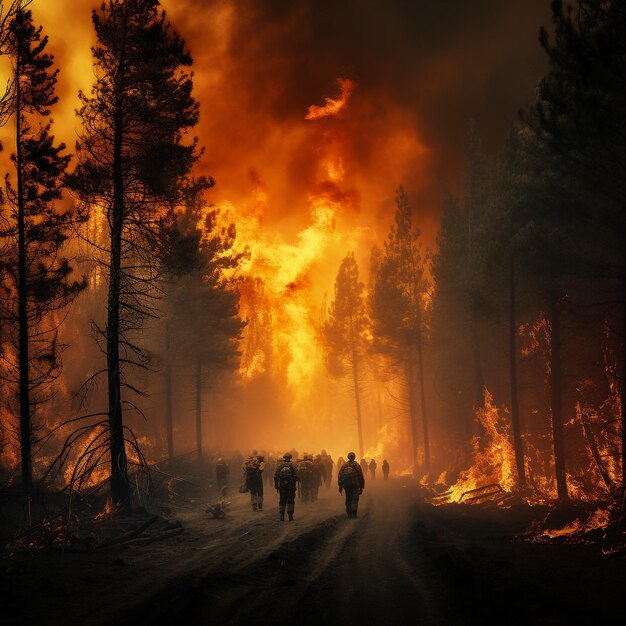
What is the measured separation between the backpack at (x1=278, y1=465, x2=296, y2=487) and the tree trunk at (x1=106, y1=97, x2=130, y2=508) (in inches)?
191

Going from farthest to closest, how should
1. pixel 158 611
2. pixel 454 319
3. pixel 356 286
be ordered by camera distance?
pixel 356 286
pixel 454 319
pixel 158 611

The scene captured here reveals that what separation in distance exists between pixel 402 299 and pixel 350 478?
88.2 feet

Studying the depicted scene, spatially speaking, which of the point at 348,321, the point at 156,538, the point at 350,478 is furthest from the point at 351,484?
the point at 348,321

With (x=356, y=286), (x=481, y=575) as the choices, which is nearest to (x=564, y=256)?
(x=481, y=575)

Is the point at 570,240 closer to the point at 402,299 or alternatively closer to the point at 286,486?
→ the point at 286,486

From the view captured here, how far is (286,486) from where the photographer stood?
16531 millimetres

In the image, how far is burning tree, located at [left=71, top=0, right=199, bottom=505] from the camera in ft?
48.3

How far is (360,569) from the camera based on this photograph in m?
8.56

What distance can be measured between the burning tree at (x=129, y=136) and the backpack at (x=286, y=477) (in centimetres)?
492

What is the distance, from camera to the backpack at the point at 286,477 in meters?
16.6

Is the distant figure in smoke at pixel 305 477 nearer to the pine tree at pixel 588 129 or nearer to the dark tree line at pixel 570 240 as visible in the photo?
the dark tree line at pixel 570 240

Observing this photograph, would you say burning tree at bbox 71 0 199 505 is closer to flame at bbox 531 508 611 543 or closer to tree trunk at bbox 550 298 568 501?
flame at bbox 531 508 611 543

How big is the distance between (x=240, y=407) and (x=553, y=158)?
54338mm

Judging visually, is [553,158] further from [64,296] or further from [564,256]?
[64,296]
